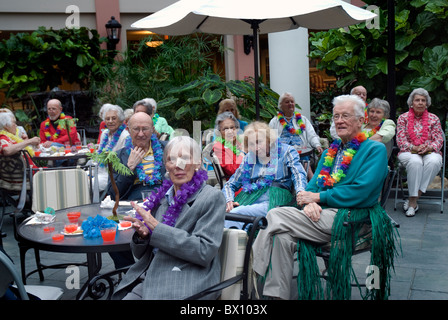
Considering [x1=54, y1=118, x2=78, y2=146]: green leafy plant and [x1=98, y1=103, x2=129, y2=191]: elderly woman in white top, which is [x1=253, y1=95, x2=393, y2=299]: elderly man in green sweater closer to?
[x1=98, y1=103, x2=129, y2=191]: elderly woman in white top

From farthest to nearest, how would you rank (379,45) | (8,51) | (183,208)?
(8,51) < (379,45) < (183,208)

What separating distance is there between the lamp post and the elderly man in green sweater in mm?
9349

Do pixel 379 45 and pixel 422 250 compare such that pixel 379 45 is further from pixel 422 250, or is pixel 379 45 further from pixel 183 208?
pixel 183 208

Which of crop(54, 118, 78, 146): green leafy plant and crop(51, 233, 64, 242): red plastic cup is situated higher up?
crop(54, 118, 78, 146): green leafy plant

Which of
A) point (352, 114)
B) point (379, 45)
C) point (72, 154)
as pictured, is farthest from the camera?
point (379, 45)

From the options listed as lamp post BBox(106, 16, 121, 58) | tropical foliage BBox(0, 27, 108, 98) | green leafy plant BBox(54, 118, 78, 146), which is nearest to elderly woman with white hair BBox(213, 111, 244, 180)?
green leafy plant BBox(54, 118, 78, 146)

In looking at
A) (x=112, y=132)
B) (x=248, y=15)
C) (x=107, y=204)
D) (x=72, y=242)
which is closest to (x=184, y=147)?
(x=72, y=242)

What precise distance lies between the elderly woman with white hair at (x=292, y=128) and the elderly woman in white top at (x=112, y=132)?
2122 millimetres

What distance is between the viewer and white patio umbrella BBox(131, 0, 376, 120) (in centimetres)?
433

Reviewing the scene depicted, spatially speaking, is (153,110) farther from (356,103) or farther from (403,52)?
(403,52)

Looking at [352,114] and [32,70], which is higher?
[32,70]
